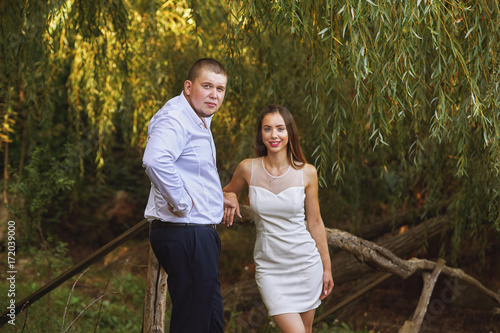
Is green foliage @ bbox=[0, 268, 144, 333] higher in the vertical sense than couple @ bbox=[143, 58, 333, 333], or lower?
lower

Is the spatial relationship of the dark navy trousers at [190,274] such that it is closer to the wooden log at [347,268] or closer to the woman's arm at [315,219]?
the woman's arm at [315,219]

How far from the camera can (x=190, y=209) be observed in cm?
195

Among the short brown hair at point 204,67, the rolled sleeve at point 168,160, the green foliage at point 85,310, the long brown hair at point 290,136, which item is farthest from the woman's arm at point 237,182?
the green foliage at point 85,310

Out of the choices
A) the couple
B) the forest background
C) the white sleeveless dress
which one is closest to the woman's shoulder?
the couple

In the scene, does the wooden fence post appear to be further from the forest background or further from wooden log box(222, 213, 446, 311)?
wooden log box(222, 213, 446, 311)

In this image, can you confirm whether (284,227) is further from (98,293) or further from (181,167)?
(98,293)

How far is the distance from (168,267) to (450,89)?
5.44ft

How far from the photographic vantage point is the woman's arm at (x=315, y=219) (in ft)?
8.21

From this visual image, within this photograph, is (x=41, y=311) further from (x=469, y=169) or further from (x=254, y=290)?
(x=469, y=169)

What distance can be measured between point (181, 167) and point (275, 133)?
0.59 meters

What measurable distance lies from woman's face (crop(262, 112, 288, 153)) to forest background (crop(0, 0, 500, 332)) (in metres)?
0.27

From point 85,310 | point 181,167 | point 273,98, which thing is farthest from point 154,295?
point 273,98

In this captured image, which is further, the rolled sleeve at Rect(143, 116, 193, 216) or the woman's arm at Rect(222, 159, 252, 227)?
the woman's arm at Rect(222, 159, 252, 227)

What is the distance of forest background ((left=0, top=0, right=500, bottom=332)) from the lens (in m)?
2.47
